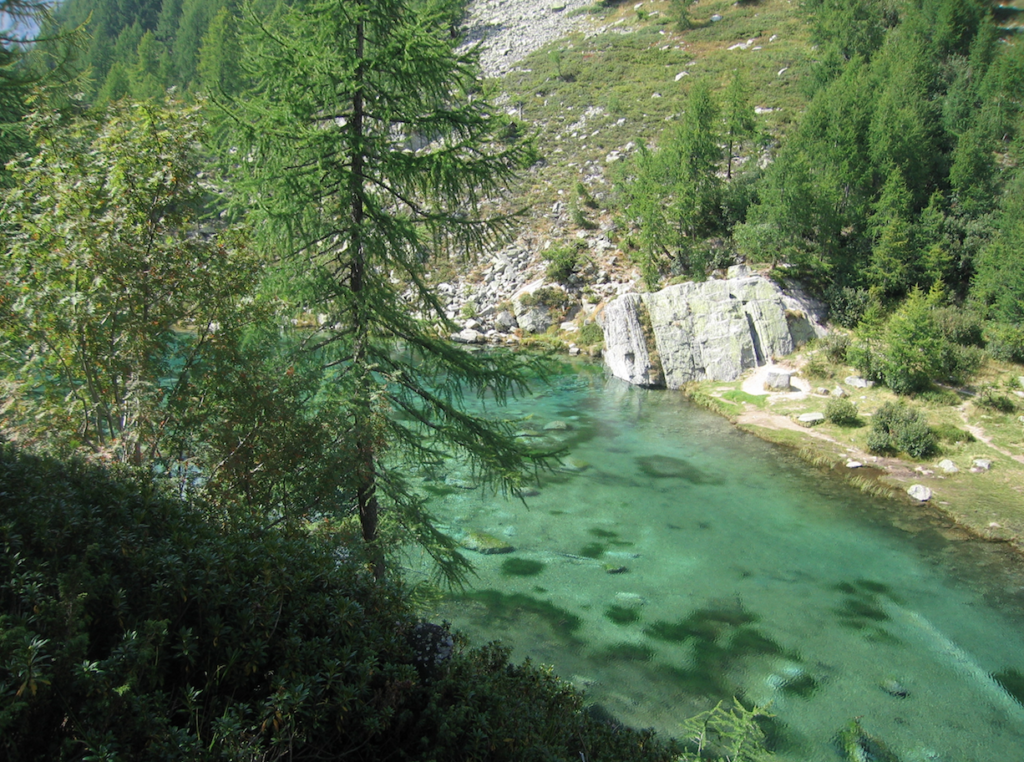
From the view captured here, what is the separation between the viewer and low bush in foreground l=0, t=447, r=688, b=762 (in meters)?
2.95

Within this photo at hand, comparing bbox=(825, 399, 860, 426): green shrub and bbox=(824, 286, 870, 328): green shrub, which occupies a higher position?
bbox=(824, 286, 870, 328): green shrub

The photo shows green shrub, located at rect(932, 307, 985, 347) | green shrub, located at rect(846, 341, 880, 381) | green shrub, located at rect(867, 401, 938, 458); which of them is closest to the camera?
green shrub, located at rect(867, 401, 938, 458)

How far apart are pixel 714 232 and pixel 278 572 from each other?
37.2 metres

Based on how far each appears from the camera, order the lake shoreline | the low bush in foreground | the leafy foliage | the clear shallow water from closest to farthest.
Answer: the low bush in foreground
the leafy foliage
the clear shallow water
the lake shoreline

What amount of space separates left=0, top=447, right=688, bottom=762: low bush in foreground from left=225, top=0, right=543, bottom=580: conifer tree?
2506 millimetres

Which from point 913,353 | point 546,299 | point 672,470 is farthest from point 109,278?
point 546,299

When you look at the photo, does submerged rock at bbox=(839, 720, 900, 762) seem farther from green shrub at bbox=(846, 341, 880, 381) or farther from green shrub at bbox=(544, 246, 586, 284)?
A: green shrub at bbox=(544, 246, 586, 284)

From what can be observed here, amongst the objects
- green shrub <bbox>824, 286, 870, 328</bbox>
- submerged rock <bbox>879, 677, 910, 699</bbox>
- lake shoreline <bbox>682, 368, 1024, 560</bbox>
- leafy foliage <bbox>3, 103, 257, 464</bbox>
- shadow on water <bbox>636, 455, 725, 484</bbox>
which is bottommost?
lake shoreline <bbox>682, 368, 1024, 560</bbox>

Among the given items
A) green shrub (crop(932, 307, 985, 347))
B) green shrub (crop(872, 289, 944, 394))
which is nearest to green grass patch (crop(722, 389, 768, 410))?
green shrub (crop(872, 289, 944, 394))

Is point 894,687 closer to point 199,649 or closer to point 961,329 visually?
point 199,649

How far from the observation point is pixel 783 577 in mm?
13008

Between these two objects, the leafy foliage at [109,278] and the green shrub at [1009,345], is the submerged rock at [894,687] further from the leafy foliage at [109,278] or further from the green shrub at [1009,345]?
the green shrub at [1009,345]

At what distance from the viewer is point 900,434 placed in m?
19.0

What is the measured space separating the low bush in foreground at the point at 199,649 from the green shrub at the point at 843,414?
19.6 m
